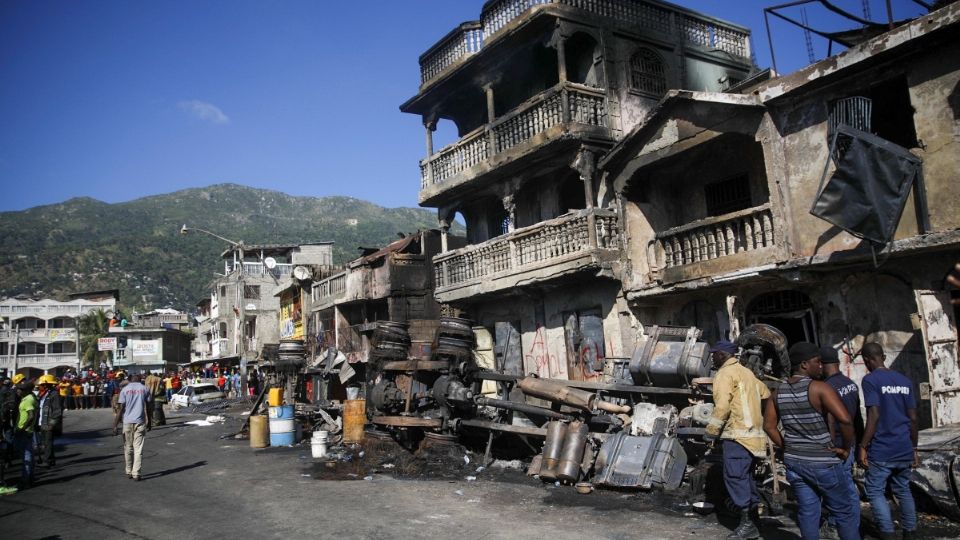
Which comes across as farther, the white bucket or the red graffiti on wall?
the red graffiti on wall

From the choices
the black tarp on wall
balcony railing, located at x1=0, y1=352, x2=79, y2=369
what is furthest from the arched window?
balcony railing, located at x1=0, y1=352, x2=79, y2=369

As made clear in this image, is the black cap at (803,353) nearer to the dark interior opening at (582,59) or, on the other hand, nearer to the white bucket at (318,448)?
the white bucket at (318,448)

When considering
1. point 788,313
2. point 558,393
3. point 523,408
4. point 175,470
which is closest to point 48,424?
point 175,470

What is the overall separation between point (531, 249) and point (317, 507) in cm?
974

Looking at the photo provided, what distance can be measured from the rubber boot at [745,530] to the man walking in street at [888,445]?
1.13 m

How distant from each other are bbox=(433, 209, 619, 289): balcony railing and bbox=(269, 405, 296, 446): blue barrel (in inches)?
258

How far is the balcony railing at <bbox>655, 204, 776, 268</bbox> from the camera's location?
40.1 feet

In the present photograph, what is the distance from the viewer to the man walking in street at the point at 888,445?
6152mm

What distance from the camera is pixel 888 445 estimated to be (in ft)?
20.3

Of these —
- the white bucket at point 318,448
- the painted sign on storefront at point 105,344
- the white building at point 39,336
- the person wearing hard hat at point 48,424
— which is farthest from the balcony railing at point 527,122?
the white building at point 39,336

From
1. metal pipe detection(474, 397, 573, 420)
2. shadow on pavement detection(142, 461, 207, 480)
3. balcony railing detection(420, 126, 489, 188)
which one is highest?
balcony railing detection(420, 126, 489, 188)

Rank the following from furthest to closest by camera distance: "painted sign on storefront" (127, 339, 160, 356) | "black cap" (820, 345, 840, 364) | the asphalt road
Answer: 1. "painted sign on storefront" (127, 339, 160, 356)
2. the asphalt road
3. "black cap" (820, 345, 840, 364)

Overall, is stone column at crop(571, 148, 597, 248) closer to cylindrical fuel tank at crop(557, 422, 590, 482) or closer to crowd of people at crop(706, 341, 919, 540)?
cylindrical fuel tank at crop(557, 422, 590, 482)

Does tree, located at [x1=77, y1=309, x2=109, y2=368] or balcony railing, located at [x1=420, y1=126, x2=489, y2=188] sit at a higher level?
balcony railing, located at [x1=420, y1=126, x2=489, y2=188]
